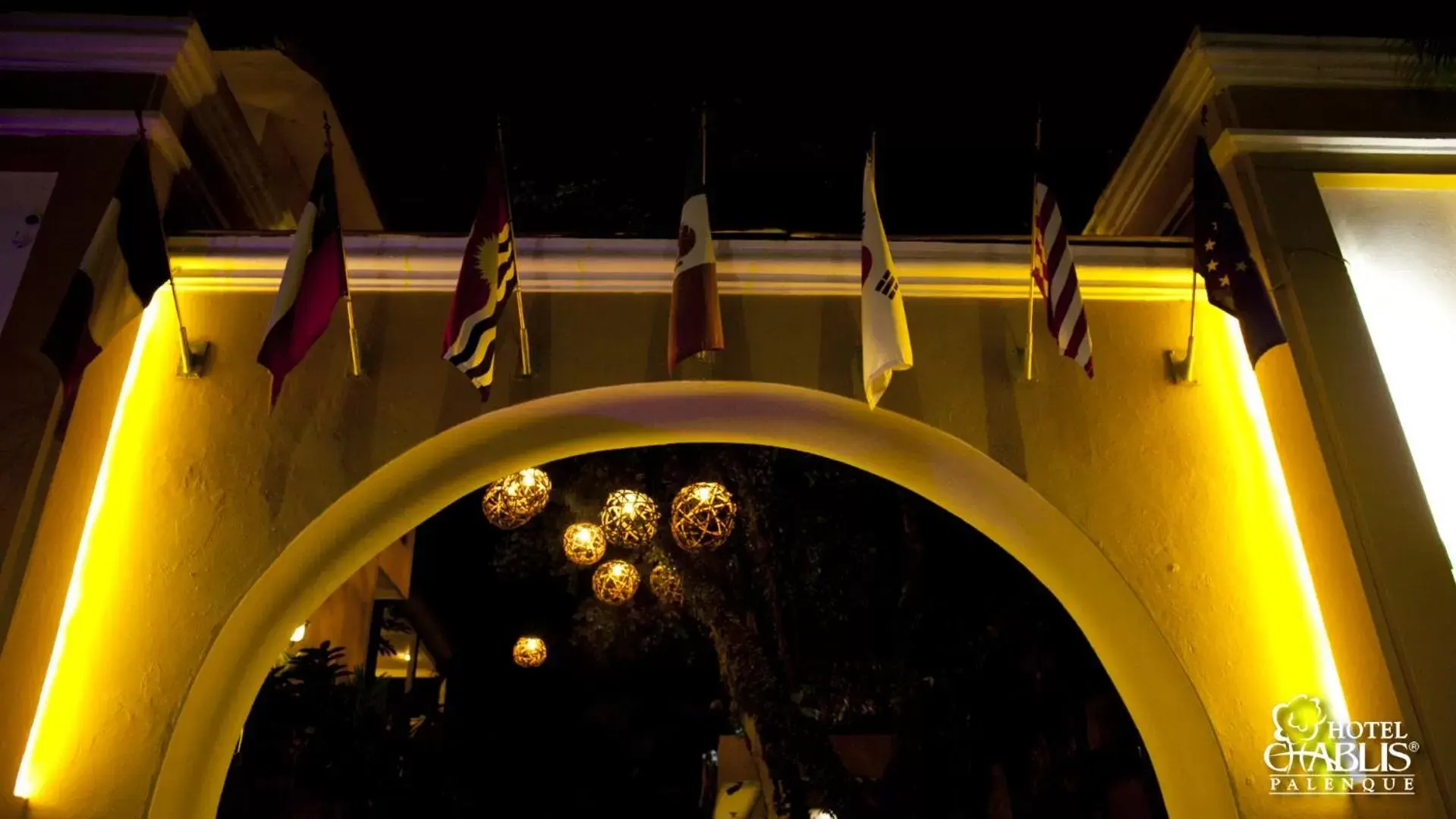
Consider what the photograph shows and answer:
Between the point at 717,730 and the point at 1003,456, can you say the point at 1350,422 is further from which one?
the point at 717,730

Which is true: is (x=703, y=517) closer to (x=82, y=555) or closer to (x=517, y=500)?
(x=517, y=500)

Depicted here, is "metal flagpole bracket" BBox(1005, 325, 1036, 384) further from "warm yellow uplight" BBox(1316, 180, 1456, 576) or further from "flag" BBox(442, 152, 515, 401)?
"flag" BBox(442, 152, 515, 401)

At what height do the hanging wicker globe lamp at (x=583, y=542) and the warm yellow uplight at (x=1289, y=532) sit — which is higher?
the hanging wicker globe lamp at (x=583, y=542)

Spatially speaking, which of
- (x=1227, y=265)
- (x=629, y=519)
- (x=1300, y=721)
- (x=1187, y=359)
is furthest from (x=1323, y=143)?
(x=629, y=519)

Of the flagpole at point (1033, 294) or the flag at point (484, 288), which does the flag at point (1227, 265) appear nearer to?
the flagpole at point (1033, 294)

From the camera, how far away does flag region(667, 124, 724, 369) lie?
5.40 m

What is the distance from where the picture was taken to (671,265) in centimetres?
607

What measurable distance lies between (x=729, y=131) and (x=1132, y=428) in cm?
393

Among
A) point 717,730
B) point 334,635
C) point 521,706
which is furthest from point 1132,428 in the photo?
point 521,706

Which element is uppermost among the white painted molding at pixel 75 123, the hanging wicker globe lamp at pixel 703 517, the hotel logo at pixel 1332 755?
the white painted molding at pixel 75 123

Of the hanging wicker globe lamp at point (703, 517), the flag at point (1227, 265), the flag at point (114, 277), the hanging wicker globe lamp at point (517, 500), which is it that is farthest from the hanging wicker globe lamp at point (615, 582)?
the flag at point (1227, 265)

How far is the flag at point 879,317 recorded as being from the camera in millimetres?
5266

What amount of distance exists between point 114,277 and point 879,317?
12.5 feet

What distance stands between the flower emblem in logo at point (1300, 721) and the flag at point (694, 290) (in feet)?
10.4
